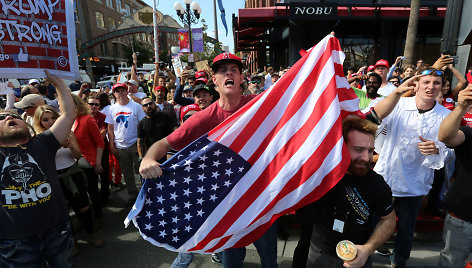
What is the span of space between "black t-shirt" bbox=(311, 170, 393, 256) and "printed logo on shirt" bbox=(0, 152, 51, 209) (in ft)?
7.49

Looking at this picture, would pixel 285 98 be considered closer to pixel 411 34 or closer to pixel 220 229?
pixel 220 229

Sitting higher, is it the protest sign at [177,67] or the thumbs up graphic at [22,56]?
the protest sign at [177,67]

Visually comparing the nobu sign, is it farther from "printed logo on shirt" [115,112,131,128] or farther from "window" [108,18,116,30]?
"window" [108,18,116,30]

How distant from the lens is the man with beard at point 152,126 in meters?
4.64

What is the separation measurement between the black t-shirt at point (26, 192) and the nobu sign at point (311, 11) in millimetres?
10937

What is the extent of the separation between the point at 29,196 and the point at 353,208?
2.49m

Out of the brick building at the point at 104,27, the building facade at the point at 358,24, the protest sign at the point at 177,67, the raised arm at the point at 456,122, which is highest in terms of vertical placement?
the brick building at the point at 104,27

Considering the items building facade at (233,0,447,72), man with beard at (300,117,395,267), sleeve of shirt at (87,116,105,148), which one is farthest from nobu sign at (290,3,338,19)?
man with beard at (300,117,395,267)

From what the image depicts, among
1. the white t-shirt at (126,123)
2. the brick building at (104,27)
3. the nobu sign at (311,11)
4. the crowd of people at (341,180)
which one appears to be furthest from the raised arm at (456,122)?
the brick building at (104,27)

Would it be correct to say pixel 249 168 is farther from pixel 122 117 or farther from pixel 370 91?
pixel 122 117

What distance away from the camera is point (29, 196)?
7.34ft

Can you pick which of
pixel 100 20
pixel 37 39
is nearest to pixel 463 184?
pixel 37 39

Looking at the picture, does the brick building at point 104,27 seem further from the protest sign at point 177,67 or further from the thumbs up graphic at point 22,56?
the thumbs up graphic at point 22,56

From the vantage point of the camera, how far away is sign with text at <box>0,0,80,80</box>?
2.14 meters
